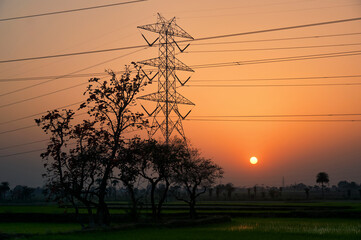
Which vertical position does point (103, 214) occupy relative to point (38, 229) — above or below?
above

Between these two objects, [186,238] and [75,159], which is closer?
[186,238]

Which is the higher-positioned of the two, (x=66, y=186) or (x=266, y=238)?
(x=66, y=186)

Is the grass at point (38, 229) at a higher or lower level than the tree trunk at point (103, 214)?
lower

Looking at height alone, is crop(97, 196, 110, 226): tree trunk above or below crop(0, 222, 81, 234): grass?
above

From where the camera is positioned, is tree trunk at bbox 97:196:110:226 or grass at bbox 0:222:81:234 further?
grass at bbox 0:222:81:234

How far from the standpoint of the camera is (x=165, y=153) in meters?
49.7

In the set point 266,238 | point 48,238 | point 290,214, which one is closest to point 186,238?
point 266,238

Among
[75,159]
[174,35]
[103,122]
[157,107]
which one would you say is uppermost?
[174,35]

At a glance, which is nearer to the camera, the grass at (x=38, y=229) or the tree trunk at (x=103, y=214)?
the tree trunk at (x=103, y=214)

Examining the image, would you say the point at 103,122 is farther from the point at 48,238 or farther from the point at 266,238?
the point at 266,238

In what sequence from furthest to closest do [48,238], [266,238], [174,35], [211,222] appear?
1. [174,35]
2. [211,222]
3. [266,238]
4. [48,238]

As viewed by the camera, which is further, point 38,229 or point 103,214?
point 38,229

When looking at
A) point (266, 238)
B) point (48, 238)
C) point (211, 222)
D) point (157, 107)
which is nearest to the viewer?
point (48, 238)

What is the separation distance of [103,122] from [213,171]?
2572 centimetres
